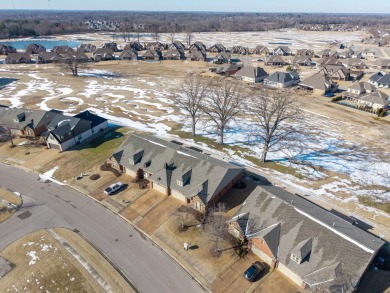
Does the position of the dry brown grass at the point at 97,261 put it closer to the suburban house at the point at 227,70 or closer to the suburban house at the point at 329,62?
the suburban house at the point at 227,70

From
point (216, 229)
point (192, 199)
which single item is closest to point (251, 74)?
point (192, 199)

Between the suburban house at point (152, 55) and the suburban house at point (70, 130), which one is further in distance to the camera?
the suburban house at point (152, 55)

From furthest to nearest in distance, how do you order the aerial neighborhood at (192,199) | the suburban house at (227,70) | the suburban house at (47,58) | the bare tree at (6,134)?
the suburban house at (47,58), the suburban house at (227,70), the bare tree at (6,134), the aerial neighborhood at (192,199)

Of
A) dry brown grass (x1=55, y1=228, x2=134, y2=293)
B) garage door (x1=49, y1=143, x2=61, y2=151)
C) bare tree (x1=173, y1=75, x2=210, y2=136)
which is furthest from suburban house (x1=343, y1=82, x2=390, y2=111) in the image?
garage door (x1=49, y1=143, x2=61, y2=151)

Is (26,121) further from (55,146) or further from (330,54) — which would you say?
(330,54)

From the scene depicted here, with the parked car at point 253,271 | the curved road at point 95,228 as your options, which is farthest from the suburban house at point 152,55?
the parked car at point 253,271

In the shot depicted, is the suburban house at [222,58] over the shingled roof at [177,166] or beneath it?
over

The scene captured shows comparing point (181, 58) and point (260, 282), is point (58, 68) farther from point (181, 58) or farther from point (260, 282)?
point (260, 282)
